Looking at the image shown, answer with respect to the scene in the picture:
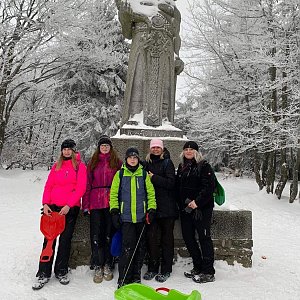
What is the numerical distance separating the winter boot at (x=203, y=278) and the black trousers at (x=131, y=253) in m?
0.67

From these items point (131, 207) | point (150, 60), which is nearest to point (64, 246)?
point (131, 207)

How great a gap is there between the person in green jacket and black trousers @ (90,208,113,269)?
272 millimetres

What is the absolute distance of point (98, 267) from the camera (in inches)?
157

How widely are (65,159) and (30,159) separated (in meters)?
13.2

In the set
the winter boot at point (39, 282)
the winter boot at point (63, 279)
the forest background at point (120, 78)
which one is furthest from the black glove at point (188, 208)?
the forest background at point (120, 78)

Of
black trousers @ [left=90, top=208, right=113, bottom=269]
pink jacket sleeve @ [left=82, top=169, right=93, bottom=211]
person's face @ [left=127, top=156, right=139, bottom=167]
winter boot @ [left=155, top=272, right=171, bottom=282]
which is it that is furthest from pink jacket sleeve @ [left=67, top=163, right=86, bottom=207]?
winter boot @ [left=155, top=272, right=171, bottom=282]

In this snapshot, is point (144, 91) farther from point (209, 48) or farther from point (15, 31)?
point (209, 48)

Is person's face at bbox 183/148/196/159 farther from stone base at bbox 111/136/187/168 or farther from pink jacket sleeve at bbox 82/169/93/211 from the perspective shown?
pink jacket sleeve at bbox 82/169/93/211

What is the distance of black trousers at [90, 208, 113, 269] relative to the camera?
3.96m

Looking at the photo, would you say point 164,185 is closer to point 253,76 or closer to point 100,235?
point 100,235

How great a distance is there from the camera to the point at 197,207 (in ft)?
12.7

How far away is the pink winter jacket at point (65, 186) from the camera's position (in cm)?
391

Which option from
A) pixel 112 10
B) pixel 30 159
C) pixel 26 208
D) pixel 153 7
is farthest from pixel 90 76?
pixel 153 7

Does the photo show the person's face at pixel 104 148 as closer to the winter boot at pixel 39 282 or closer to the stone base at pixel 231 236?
the stone base at pixel 231 236
